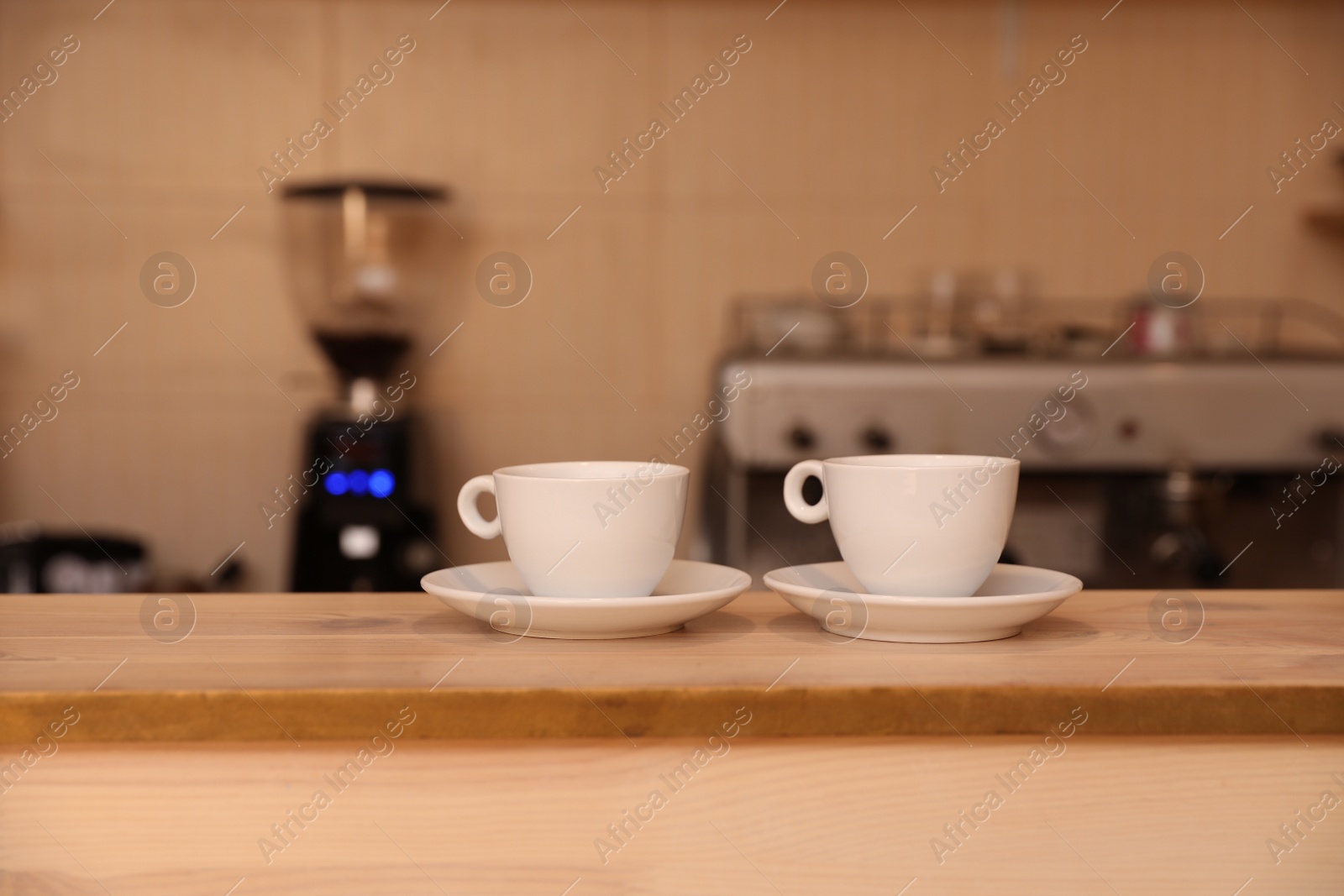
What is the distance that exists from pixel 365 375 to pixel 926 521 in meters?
1.50

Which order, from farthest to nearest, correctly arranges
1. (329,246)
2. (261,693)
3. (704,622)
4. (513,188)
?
1. (513,188)
2. (329,246)
3. (704,622)
4. (261,693)

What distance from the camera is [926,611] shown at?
1.82ft

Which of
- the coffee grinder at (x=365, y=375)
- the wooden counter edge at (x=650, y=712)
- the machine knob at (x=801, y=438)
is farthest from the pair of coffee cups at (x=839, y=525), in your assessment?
the coffee grinder at (x=365, y=375)

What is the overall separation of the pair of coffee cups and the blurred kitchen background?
1.36 m

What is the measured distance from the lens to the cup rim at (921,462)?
22.5 inches

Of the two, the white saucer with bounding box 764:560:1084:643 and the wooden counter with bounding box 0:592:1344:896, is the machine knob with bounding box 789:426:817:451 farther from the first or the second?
the wooden counter with bounding box 0:592:1344:896

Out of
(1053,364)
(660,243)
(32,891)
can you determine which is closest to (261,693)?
(32,891)

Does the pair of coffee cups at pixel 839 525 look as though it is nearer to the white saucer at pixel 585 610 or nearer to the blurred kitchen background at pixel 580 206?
the white saucer at pixel 585 610

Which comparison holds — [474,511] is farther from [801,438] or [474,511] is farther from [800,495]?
[801,438]

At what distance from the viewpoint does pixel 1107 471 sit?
152cm

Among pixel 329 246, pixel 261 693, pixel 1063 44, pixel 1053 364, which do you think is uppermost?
pixel 1063 44

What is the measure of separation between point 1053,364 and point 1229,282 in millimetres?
875

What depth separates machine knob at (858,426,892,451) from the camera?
4.96 feet

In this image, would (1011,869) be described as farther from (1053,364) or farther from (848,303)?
(848,303)
